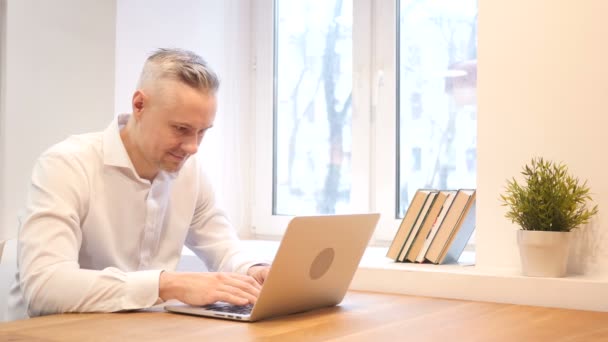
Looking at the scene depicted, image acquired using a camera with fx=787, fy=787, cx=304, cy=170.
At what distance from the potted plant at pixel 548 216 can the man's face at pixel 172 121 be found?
779 mm

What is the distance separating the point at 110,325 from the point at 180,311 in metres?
0.18

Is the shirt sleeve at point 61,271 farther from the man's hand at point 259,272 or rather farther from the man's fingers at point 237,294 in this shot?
the man's hand at point 259,272

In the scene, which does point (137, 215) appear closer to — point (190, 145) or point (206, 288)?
point (190, 145)

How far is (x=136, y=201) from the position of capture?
1968 mm

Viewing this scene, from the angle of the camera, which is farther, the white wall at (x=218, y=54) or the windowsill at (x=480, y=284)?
the white wall at (x=218, y=54)

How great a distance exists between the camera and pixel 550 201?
1.83 meters

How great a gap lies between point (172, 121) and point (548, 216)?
0.91 metres

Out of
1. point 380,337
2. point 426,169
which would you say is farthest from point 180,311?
point 426,169

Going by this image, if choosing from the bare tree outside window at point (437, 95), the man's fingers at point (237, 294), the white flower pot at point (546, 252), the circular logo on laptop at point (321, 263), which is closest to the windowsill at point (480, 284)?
the white flower pot at point (546, 252)

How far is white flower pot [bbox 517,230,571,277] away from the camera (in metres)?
1.83

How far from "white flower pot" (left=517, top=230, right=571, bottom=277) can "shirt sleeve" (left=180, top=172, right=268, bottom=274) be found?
0.73 m

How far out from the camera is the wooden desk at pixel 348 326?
1.38 meters

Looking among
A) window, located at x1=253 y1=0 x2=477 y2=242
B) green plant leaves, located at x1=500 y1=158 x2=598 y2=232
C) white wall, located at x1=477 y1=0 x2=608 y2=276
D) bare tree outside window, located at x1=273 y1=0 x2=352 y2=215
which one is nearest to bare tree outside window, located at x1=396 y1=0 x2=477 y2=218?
window, located at x1=253 y1=0 x2=477 y2=242

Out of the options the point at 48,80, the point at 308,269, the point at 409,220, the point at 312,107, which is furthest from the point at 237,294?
the point at 312,107
